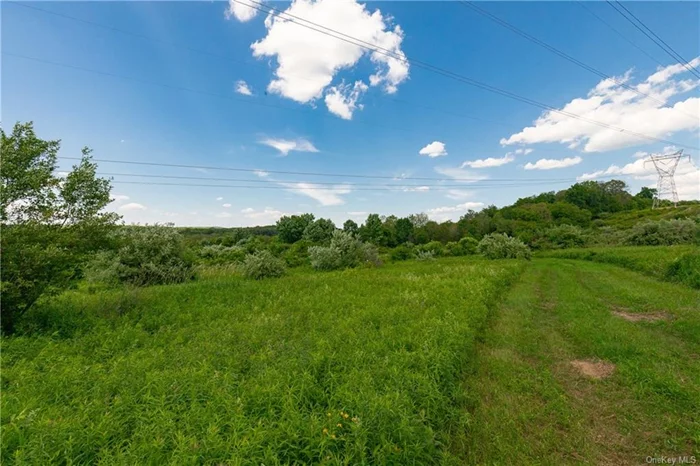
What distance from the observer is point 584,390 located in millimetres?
4781

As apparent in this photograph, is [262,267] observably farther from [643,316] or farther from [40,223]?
[643,316]

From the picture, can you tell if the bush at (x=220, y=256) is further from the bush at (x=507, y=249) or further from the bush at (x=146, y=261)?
the bush at (x=507, y=249)

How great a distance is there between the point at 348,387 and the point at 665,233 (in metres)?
38.1

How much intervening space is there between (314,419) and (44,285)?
829 cm

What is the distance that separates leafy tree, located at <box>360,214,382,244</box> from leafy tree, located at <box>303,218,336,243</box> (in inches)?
243

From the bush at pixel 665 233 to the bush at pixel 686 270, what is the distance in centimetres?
1703

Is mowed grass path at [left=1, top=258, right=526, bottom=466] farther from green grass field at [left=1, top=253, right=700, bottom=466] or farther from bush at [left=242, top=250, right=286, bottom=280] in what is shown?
bush at [left=242, top=250, right=286, bottom=280]

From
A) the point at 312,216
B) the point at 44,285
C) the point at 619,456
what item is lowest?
the point at 619,456

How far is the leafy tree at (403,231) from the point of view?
5830cm

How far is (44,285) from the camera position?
7316 mm

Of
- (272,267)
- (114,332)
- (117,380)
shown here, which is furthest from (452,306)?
(272,267)

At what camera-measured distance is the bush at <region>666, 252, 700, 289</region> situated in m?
11.7

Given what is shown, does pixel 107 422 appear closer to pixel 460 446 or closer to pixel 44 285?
pixel 460 446

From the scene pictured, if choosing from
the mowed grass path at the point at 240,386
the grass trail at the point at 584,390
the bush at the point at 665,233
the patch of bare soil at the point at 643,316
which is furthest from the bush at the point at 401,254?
the mowed grass path at the point at 240,386
